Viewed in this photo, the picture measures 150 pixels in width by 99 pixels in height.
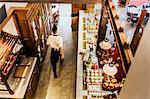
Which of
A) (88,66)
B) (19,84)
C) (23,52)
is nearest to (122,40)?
(88,66)

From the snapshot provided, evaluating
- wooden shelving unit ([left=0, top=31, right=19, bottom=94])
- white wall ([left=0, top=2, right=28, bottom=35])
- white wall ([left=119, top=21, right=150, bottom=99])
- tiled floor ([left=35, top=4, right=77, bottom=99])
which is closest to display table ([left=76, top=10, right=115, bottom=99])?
tiled floor ([left=35, top=4, right=77, bottom=99])

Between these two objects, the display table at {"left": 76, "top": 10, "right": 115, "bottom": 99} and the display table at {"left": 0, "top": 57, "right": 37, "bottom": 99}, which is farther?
the display table at {"left": 0, "top": 57, "right": 37, "bottom": 99}

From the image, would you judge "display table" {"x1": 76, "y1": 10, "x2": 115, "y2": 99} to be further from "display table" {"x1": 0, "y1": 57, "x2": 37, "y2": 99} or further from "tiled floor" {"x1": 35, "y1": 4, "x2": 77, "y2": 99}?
"display table" {"x1": 0, "y1": 57, "x2": 37, "y2": 99}

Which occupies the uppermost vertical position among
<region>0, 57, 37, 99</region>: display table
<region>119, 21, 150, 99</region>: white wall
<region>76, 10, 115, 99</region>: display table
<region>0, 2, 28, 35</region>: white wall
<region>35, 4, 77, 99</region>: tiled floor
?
<region>119, 21, 150, 99</region>: white wall

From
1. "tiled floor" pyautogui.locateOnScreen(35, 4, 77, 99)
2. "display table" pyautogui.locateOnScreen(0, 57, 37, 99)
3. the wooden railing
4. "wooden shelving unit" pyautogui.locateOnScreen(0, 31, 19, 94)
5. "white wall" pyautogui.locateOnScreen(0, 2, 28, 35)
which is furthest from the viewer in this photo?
"tiled floor" pyautogui.locateOnScreen(35, 4, 77, 99)

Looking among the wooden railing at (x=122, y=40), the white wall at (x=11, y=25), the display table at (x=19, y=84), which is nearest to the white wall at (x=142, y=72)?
the wooden railing at (x=122, y=40)

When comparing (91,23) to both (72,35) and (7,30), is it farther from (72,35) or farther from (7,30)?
(7,30)

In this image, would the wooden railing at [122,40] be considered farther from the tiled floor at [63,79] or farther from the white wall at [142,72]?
the tiled floor at [63,79]

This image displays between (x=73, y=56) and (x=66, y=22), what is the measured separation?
2.43 m

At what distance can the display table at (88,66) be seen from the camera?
4723 millimetres

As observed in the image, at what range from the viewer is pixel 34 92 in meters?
5.93

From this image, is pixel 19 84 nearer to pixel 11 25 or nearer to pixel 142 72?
pixel 11 25

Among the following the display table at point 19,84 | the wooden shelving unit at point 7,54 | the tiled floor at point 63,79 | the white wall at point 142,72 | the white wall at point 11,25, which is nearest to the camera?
the white wall at point 142,72

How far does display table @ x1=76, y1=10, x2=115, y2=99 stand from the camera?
4.72 m
